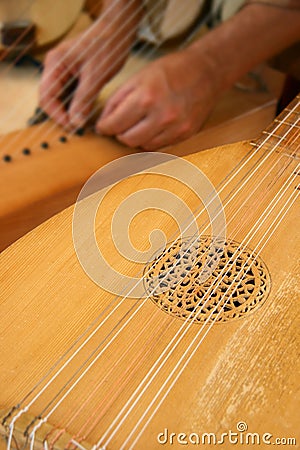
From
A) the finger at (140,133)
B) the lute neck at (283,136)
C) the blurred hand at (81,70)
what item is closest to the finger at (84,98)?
the blurred hand at (81,70)

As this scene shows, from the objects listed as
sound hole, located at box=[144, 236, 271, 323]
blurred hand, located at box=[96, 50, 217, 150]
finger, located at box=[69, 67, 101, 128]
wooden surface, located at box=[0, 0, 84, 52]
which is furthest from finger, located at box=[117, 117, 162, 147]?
sound hole, located at box=[144, 236, 271, 323]

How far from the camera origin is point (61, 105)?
4.74ft

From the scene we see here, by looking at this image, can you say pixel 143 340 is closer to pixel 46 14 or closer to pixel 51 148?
pixel 51 148

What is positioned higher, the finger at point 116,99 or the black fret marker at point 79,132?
the finger at point 116,99

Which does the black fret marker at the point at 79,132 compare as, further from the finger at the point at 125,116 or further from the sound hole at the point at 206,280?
the sound hole at the point at 206,280

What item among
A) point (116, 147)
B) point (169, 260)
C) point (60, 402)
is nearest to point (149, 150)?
point (116, 147)

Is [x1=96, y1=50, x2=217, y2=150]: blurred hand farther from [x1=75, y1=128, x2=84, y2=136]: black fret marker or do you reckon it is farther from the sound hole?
the sound hole

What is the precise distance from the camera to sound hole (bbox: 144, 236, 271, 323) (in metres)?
0.82

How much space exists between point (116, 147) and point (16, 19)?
1.27 ft

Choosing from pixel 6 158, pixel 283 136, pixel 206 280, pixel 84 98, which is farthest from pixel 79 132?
pixel 206 280

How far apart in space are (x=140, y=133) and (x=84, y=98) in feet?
0.53

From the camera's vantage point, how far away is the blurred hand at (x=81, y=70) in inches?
56.8

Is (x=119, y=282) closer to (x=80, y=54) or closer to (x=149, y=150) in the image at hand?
(x=149, y=150)

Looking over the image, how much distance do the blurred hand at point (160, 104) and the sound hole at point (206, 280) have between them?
0.52 metres
